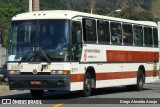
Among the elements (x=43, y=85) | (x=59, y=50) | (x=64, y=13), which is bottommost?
(x=43, y=85)

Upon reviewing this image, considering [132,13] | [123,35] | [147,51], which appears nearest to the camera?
[123,35]

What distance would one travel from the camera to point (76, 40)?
21000 millimetres

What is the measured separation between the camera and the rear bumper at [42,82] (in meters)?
20.2

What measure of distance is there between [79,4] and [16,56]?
552ft

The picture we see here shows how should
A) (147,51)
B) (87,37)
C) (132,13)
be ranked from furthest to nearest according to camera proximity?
1. (132,13)
2. (147,51)
3. (87,37)

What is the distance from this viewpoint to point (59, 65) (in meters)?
20.2

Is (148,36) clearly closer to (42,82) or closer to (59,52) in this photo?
(59,52)

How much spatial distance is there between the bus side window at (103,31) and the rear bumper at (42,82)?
356 cm

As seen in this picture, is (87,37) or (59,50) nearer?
(59,50)

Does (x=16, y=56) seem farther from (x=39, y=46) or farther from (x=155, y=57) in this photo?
(x=155, y=57)

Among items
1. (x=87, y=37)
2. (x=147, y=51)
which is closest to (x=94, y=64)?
(x=87, y=37)

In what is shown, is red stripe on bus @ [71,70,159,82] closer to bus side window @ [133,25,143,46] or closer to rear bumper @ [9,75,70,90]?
rear bumper @ [9,75,70,90]

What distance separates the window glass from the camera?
2593 cm

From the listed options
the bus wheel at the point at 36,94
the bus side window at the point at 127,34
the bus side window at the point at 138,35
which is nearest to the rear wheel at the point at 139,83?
the bus side window at the point at 138,35
